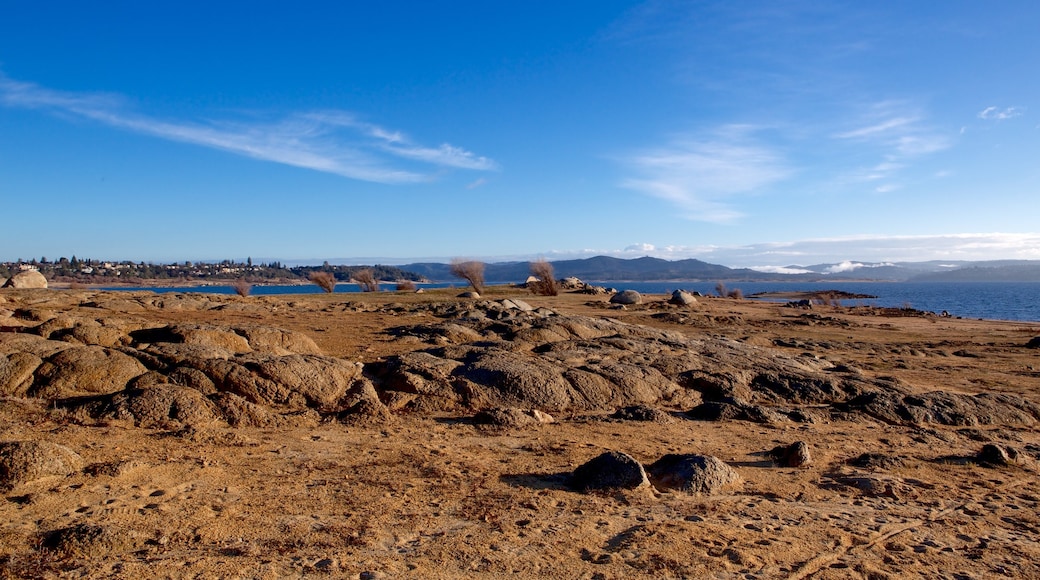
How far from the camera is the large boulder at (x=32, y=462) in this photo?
17.9ft

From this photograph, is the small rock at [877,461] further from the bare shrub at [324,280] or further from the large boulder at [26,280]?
the bare shrub at [324,280]

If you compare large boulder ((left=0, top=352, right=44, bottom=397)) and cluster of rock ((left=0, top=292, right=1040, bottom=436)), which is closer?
large boulder ((left=0, top=352, right=44, bottom=397))

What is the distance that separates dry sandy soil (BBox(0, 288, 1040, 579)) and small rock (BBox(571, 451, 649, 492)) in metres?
0.12

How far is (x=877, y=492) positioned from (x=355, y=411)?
641 cm

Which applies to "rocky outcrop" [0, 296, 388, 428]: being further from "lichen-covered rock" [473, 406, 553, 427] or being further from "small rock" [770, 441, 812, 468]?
"small rock" [770, 441, 812, 468]

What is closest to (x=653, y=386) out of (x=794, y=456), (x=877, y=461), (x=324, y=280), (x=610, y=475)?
(x=794, y=456)

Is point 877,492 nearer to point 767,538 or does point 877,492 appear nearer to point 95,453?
point 767,538

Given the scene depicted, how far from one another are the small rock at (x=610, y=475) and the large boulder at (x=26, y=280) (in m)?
41.1

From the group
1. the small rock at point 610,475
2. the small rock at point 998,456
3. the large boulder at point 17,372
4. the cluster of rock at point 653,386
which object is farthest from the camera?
the cluster of rock at point 653,386

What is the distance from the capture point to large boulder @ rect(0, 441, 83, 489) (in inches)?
214

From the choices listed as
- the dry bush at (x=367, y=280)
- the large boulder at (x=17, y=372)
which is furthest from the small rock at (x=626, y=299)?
the large boulder at (x=17, y=372)

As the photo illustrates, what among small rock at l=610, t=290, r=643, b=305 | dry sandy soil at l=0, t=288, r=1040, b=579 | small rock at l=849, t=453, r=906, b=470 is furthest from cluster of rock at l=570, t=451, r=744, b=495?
small rock at l=610, t=290, r=643, b=305

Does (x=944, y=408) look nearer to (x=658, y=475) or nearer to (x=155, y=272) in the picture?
(x=658, y=475)

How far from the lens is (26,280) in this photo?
36.4 metres
